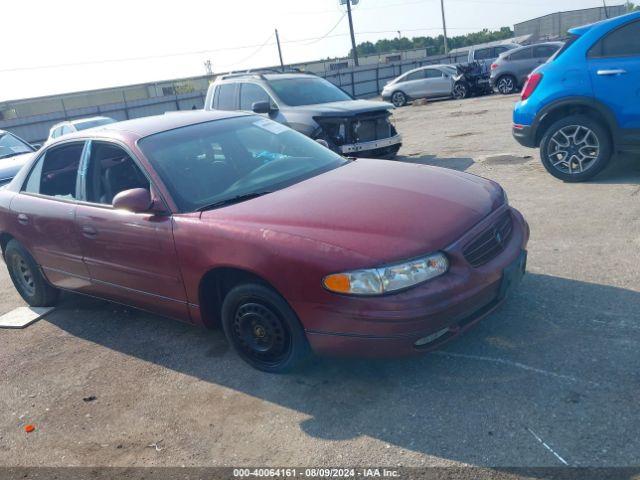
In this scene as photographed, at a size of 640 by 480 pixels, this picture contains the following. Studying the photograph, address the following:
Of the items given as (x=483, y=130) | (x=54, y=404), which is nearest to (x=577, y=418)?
(x=54, y=404)

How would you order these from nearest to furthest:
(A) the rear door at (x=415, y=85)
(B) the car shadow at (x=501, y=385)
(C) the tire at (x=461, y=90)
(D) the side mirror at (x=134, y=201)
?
(B) the car shadow at (x=501, y=385) < (D) the side mirror at (x=134, y=201) < (C) the tire at (x=461, y=90) < (A) the rear door at (x=415, y=85)

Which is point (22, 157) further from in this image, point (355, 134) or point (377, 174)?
point (377, 174)

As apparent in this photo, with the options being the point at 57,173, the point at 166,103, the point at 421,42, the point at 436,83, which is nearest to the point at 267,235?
the point at 57,173

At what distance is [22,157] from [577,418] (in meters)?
10.5

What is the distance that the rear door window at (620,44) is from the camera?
6379 mm

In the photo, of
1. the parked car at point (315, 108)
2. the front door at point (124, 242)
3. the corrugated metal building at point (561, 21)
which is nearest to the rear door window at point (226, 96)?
the parked car at point (315, 108)

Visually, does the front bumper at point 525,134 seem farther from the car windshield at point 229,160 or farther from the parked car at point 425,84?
the parked car at point 425,84

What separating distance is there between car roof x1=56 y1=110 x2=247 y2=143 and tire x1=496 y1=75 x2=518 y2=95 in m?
17.4

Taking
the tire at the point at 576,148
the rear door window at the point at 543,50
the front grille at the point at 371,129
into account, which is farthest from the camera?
the rear door window at the point at 543,50

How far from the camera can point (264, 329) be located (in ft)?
12.1

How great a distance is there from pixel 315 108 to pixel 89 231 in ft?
17.8

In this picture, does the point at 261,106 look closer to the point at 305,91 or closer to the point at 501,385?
the point at 305,91

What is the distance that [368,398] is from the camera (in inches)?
133

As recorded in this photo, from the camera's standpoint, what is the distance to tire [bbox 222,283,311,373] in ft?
11.5
